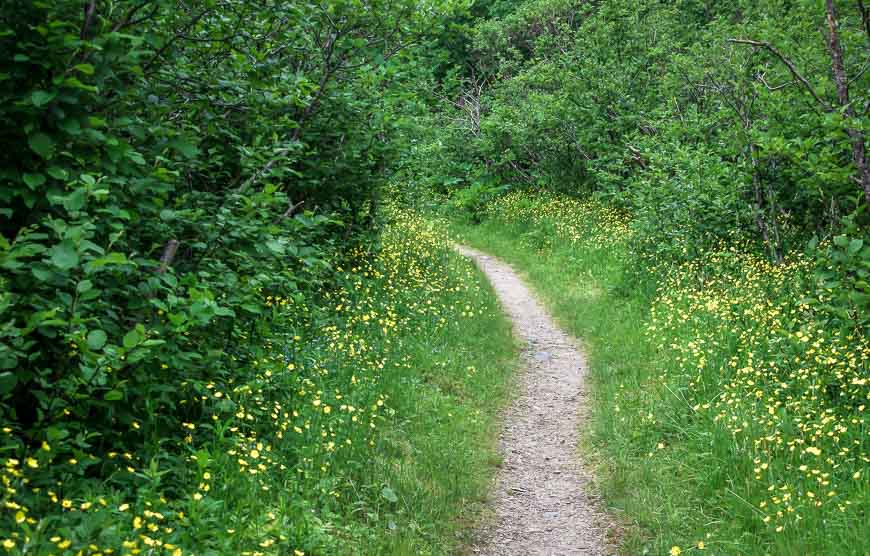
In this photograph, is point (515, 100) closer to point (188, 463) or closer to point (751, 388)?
point (751, 388)

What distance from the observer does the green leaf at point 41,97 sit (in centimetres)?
368

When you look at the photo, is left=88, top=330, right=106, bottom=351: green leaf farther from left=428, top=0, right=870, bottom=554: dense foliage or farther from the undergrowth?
left=428, top=0, right=870, bottom=554: dense foliage

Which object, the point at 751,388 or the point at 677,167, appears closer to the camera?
the point at 751,388

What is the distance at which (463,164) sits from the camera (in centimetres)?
2420

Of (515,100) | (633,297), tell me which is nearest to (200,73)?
(633,297)

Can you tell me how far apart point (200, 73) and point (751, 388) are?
218 inches

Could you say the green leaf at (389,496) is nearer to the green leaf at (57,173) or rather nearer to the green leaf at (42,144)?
the green leaf at (57,173)

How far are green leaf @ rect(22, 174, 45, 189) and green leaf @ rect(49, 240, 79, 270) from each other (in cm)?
56

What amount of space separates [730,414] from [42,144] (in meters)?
5.56

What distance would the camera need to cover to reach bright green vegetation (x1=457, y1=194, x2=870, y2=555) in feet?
15.9

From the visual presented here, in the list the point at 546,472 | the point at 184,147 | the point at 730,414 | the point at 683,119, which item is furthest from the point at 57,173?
the point at 683,119

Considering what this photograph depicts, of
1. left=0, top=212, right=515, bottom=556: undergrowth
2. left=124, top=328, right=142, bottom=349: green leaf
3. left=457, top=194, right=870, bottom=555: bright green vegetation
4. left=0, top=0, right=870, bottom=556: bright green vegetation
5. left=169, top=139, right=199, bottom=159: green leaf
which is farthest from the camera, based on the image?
left=457, top=194, right=870, bottom=555: bright green vegetation

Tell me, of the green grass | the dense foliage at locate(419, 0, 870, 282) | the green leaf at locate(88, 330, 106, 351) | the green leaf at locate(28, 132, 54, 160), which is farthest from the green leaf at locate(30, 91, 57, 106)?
the dense foliage at locate(419, 0, 870, 282)

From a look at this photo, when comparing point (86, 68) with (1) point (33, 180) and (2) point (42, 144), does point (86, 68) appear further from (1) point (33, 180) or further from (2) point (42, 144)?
(1) point (33, 180)
